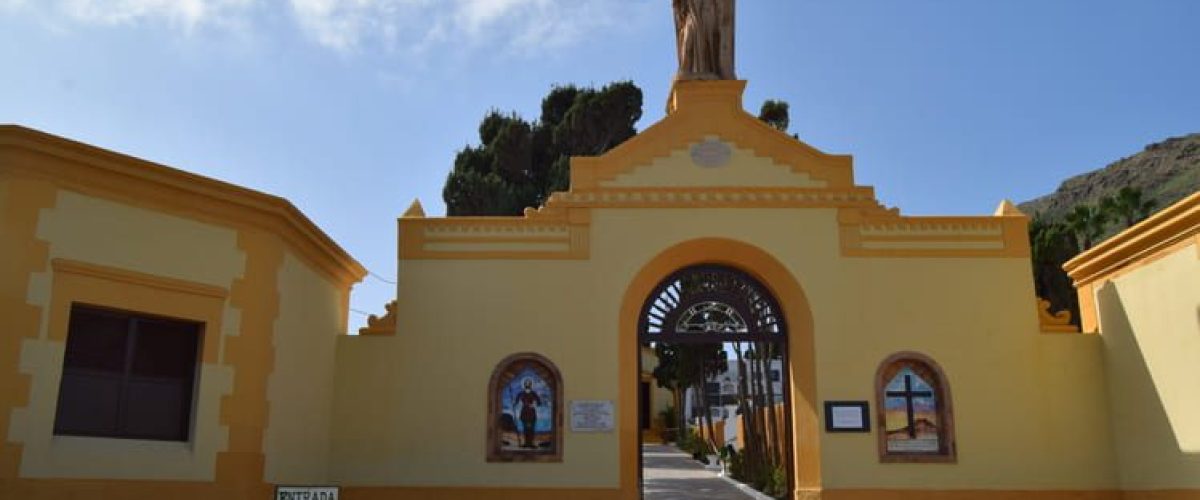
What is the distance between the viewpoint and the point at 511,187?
83.5ft

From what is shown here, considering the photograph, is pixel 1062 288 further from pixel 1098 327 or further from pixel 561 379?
pixel 561 379

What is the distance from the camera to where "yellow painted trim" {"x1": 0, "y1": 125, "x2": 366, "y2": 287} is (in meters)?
8.77

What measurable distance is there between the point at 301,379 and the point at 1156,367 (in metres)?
9.96

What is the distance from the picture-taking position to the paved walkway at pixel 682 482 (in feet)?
57.4

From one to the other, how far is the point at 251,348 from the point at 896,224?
8156 millimetres

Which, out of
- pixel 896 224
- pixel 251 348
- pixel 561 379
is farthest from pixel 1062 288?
pixel 251 348

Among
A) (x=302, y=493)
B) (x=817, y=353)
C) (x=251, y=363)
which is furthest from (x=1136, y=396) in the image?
(x=251, y=363)

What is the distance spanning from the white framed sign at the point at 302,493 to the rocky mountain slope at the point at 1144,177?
63697 mm

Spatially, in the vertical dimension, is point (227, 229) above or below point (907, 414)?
above

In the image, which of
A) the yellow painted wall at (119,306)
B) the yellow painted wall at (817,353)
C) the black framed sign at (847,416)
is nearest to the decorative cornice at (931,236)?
the yellow painted wall at (817,353)

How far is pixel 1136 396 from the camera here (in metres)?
11.8

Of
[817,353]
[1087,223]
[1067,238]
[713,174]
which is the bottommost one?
[817,353]

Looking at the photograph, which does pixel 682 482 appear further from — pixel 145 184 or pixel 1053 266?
pixel 1053 266

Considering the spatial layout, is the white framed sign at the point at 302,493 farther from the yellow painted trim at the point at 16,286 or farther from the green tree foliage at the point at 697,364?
the green tree foliage at the point at 697,364
